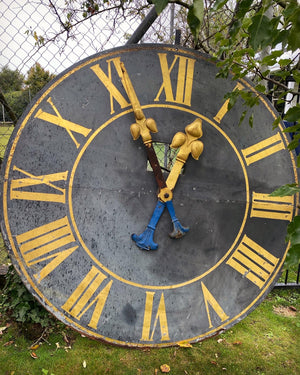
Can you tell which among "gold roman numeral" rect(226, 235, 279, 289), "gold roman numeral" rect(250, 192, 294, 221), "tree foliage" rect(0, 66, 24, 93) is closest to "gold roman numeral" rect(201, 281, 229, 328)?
"gold roman numeral" rect(226, 235, 279, 289)

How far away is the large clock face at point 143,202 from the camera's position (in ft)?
5.24

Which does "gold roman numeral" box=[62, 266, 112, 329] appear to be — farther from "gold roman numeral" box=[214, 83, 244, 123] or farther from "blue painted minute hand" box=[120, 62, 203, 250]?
"gold roman numeral" box=[214, 83, 244, 123]

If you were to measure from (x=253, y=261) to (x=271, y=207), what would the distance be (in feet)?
1.07

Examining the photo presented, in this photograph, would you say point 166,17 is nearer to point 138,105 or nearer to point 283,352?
point 138,105

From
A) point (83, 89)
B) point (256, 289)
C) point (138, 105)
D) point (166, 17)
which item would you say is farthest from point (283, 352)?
point (166, 17)

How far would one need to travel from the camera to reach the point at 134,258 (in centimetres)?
173

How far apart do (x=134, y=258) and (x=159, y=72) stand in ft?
3.23

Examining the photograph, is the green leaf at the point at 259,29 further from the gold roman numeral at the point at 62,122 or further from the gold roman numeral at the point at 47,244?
the gold roman numeral at the point at 47,244

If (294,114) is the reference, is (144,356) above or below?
below

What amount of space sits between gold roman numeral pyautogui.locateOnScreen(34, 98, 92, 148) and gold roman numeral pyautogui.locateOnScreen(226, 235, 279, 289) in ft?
3.48

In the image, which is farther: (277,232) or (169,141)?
(277,232)

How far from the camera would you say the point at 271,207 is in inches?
72.9

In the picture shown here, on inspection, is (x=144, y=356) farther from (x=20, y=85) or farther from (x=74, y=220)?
(x=20, y=85)

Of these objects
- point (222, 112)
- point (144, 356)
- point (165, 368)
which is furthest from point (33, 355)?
point (222, 112)
